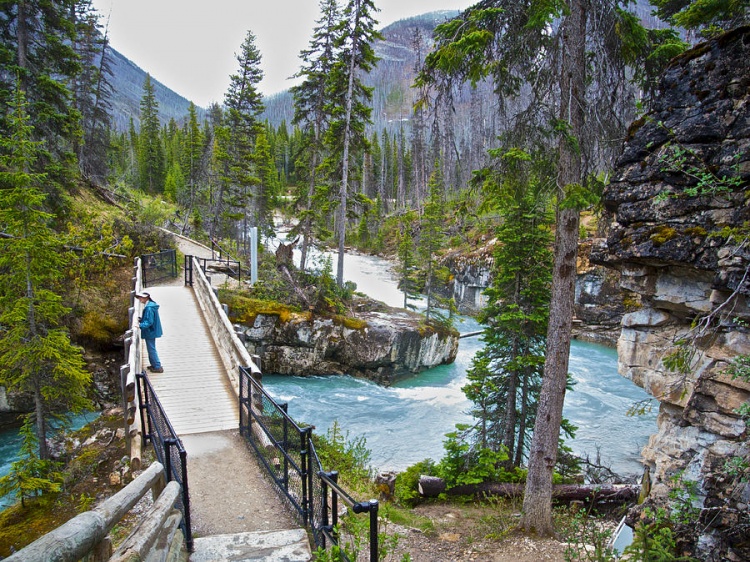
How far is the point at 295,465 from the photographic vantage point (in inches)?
239

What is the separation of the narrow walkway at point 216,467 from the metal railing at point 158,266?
5.42m

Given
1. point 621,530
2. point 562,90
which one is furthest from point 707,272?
point 621,530

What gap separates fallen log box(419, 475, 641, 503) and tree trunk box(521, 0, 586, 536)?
9.34 feet

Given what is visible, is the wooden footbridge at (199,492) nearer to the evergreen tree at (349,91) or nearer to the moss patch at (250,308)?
the moss patch at (250,308)

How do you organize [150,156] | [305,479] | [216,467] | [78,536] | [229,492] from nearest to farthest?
1. [78,536]
2. [305,479]
3. [229,492]
4. [216,467]
5. [150,156]

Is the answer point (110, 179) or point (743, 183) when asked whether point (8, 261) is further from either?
point (110, 179)

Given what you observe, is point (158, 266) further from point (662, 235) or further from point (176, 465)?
point (662, 235)

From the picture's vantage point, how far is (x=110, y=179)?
3750 cm

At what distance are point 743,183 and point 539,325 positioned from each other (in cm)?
747

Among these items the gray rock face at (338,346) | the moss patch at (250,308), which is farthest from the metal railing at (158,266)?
the gray rock face at (338,346)

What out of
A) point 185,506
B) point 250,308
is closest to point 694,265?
point 185,506

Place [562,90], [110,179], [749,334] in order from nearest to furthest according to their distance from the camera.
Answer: [749,334]
[562,90]
[110,179]

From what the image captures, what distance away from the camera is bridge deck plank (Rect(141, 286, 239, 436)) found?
371 inches

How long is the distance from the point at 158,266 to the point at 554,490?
17468mm
